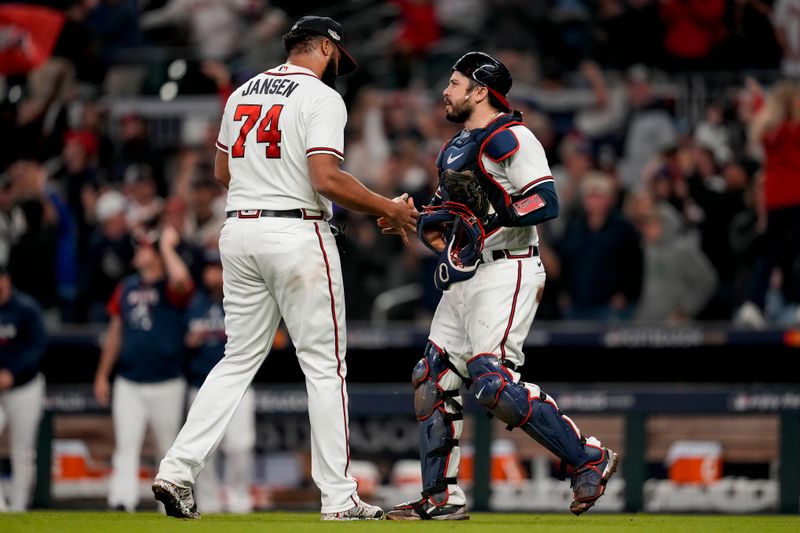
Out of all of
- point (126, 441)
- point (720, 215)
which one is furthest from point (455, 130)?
point (126, 441)

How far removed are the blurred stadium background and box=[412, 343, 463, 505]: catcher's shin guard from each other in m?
4.12

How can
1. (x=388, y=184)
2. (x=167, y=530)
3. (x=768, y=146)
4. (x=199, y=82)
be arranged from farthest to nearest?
(x=199, y=82), (x=388, y=184), (x=768, y=146), (x=167, y=530)

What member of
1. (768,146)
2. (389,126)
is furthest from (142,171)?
(768,146)

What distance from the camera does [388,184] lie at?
13844 millimetres

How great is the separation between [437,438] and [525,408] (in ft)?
1.84

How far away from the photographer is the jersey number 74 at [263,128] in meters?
7.03

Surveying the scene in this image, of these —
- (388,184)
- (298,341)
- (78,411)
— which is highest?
(388,184)

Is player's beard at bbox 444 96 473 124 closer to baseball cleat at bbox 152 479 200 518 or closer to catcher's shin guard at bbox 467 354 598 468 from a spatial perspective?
catcher's shin guard at bbox 467 354 598 468

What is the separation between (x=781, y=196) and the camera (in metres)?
11.8

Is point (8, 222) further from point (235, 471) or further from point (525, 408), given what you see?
point (525, 408)

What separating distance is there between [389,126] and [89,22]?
4200 millimetres

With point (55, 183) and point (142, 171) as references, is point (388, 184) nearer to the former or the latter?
point (142, 171)

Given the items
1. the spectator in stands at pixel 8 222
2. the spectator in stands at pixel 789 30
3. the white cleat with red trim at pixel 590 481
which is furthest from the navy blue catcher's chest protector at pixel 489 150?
the spectator in stands at pixel 789 30

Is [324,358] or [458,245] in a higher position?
[458,245]
